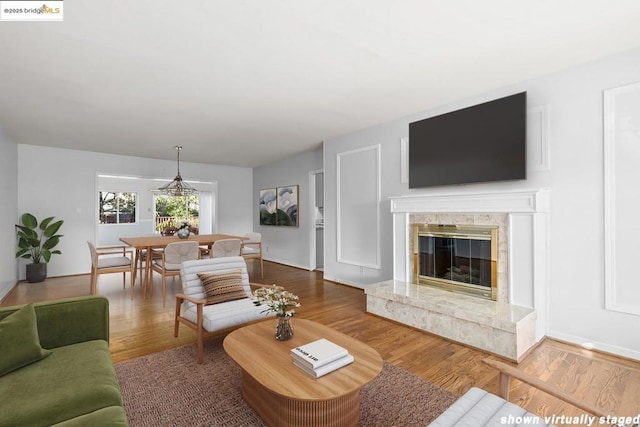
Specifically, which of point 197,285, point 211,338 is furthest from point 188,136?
point 211,338

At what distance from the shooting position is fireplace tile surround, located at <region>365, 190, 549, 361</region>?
2.70 m

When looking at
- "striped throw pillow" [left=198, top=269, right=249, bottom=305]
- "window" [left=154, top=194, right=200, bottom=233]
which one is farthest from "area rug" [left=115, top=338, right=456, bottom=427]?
"window" [left=154, top=194, right=200, bottom=233]

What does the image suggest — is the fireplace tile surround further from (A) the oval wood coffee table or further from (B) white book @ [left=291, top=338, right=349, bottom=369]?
(B) white book @ [left=291, top=338, right=349, bottom=369]

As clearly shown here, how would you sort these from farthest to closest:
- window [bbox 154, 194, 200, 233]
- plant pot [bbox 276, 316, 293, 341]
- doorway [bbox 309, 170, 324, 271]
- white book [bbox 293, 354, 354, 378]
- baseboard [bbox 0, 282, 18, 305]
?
window [bbox 154, 194, 200, 233], doorway [bbox 309, 170, 324, 271], baseboard [bbox 0, 282, 18, 305], plant pot [bbox 276, 316, 293, 341], white book [bbox 293, 354, 354, 378]

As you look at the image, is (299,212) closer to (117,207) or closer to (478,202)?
(478,202)

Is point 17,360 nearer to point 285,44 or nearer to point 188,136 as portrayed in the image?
point 285,44

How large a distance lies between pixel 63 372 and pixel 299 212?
5.38 m

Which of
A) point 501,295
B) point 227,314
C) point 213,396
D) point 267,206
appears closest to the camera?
point 213,396

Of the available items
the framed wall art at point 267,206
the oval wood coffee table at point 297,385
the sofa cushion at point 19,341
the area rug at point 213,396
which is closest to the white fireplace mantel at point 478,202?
the area rug at point 213,396

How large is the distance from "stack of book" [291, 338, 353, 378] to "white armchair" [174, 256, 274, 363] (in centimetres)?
93

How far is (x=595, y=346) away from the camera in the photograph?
2.72 meters

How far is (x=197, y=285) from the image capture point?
301cm

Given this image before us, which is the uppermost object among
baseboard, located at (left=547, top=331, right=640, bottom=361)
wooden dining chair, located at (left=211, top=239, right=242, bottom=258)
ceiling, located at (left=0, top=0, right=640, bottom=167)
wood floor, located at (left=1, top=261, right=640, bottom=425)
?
ceiling, located at (left=0, top=0, right=640, bottom=167)

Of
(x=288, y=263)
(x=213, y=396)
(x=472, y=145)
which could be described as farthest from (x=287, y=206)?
(x=213, y=396)
